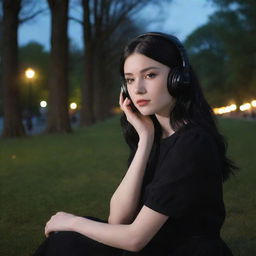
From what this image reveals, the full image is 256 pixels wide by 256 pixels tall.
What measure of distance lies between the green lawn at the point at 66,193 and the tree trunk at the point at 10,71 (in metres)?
7.33

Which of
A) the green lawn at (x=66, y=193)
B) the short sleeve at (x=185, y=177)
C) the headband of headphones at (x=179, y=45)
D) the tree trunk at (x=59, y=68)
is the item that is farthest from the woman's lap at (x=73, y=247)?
the tree trunk at (x=59, y=68)

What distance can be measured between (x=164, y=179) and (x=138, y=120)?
568 millimetres

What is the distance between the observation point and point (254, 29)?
32656 millimetres

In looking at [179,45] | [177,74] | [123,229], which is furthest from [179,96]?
[123,229]

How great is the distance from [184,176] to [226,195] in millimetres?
4860

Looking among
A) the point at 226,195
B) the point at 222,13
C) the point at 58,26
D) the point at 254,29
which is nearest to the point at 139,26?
the point at 222,13

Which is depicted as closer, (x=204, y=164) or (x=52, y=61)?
(x=204, y=164)

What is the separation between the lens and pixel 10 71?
1919cm

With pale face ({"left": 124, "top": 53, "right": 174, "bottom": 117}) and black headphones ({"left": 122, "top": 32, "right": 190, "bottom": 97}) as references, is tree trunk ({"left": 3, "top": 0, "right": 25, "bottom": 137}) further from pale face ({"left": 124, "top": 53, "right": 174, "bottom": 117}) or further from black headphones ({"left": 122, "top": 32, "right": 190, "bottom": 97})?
black headphones ({"left": 122, "top": 32, "right": 190, "bottom": 97})

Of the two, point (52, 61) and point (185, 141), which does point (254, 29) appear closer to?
point (52, 61)

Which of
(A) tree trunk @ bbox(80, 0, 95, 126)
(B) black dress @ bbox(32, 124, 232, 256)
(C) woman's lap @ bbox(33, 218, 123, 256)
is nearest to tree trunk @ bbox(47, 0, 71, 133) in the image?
(A) tree trunk @ bbox(80, 0, 95, 126)

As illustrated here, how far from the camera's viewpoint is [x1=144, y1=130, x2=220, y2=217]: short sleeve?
2.00 metres

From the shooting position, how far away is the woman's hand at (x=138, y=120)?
240 centimetres

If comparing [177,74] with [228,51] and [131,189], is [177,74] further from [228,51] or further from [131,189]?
[228,51]
